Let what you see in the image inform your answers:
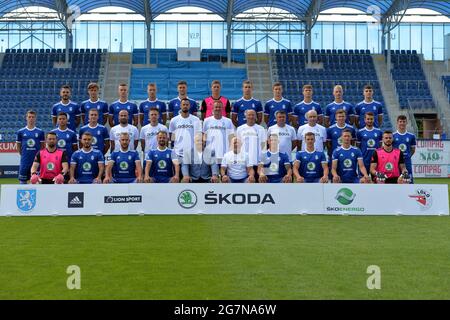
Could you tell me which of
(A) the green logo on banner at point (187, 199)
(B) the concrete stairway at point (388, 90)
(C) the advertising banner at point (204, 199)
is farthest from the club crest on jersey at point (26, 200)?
(B) the concrete stairway at point (388, 90)

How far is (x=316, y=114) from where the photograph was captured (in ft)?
50.2

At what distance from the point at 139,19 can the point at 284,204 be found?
1637 inches

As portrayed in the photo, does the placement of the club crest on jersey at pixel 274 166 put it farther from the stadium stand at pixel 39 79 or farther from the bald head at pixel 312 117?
the stadium stand at pixel 39 79

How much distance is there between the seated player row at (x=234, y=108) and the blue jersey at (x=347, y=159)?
1411mm

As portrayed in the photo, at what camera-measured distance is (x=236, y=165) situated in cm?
1498

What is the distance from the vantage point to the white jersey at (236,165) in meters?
14.9

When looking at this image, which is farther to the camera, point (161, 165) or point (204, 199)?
point (161, 165)

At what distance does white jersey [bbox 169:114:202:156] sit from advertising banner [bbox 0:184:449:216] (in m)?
0.99

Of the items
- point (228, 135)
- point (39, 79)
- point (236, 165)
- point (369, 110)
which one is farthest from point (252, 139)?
point (39, 79)

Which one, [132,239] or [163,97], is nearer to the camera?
[132,239]

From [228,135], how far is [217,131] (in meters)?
0.25

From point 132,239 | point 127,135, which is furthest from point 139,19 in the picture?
point 132,239

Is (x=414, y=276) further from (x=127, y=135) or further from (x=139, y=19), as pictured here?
(x=139, y=19)

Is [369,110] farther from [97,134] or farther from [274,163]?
[97,134]
